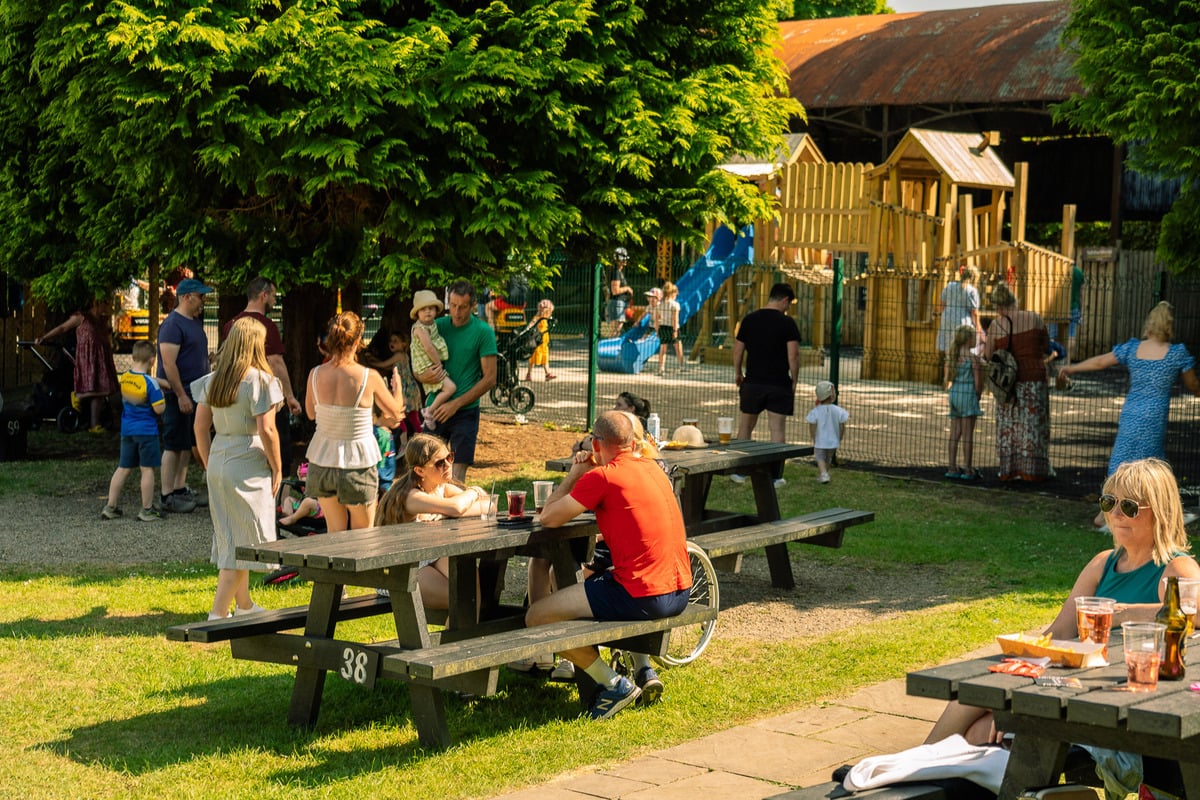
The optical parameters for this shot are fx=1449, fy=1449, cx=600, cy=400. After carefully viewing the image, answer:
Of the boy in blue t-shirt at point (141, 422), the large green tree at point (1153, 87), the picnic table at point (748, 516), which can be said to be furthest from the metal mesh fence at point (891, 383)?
the boy in blue t-shirt at point (141, 422)

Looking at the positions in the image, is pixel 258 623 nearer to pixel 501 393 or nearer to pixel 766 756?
pixel 766 756

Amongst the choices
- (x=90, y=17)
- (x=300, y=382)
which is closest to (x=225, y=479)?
(x=90, y=17)

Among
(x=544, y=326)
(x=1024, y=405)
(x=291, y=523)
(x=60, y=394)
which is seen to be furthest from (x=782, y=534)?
(x=60, y=394)

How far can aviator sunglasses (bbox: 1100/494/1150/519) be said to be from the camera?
5.22m

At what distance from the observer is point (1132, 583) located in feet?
17.5

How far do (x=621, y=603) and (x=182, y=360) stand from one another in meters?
5.87

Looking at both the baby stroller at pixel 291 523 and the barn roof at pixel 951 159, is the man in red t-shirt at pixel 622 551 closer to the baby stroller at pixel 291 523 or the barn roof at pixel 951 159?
the baby stroller at pixel 291 523

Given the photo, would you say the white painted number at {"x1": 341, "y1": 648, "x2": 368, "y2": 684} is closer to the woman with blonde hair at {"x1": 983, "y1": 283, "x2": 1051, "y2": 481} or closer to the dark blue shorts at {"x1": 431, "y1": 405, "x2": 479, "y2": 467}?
the dark blue shorts at {"x1": 431, "y1": 405, "x2": 479, "y2": 467}

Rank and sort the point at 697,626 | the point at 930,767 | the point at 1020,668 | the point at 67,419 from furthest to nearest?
the point at 67,419 → the point at 697,626 → the point at 930,767 → the point at 1020,668

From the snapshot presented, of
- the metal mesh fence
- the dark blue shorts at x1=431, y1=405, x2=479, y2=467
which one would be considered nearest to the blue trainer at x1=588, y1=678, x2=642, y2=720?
the dark blue shorts at x1=431, y1=405, x2=479, y2=467

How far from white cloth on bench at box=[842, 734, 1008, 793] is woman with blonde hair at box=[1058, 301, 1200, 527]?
678cm

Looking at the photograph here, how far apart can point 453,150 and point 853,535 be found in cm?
460

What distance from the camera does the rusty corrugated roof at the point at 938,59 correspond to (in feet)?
94.1

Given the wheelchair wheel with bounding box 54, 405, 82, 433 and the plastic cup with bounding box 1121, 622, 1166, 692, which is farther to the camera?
the wheelchair wheel with bounding box 54, 405, 82, 433
